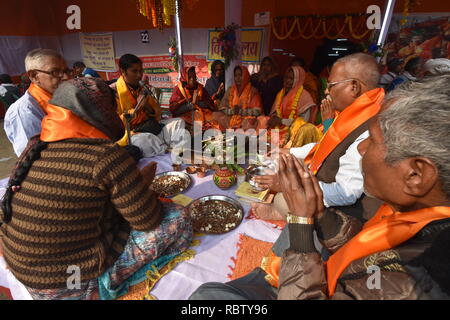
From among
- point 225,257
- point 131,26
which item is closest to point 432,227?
point 225,257

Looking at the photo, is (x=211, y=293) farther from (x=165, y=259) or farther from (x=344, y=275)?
(x=165, y=259)

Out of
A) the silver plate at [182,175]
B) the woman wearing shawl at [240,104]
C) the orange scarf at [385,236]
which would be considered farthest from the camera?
the woman wearing shawl at [240,104]

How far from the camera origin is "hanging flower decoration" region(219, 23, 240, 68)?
554cm

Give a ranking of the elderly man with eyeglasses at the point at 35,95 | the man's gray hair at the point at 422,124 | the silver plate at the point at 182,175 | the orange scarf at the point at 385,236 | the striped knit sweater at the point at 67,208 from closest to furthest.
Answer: the man's gray hair at the point at 422,124 → the orange scarf at the point at 385,236 → the striped knit sweater at the point at 67,208 → the elderly man with eyeglasses at the point at 35,95 → the silver plate at the point at 182,175

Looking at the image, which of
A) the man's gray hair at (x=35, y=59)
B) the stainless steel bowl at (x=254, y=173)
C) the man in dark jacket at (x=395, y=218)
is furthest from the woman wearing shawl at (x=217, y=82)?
the man in dark jacket at (x=395, y=218)

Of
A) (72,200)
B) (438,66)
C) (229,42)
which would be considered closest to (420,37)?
(438,66)

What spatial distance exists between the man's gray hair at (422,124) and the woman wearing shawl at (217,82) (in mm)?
5230

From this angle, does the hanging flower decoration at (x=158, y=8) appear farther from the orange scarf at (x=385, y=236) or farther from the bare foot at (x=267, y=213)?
the orange scarf at (x=385, y=236)

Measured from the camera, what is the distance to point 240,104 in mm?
5004

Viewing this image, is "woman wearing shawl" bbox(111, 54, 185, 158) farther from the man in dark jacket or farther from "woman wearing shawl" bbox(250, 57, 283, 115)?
the man in dark jacket

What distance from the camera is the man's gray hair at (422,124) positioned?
77cm

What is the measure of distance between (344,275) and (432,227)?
0.38 metres

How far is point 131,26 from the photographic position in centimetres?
806

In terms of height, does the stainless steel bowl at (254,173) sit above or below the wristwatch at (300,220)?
below
